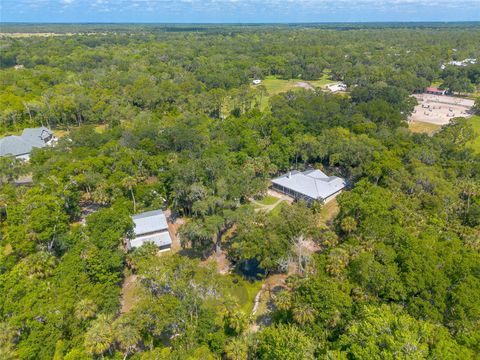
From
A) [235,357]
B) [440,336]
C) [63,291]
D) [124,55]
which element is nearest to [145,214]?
[63,291]

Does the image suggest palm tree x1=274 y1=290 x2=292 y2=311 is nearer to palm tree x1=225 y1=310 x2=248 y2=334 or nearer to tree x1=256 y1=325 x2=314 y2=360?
tree x1=256 y1=325 x2=314 y2=360

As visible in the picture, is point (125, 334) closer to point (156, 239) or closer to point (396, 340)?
point (156, 239)

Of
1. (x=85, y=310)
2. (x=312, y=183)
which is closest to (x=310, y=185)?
(x=312, y=183)

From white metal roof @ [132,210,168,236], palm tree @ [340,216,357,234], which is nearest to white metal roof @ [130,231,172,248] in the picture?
white metal roof @ [132,210,168,236]

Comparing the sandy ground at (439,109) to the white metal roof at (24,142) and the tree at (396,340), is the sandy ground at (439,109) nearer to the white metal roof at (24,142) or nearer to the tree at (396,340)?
the tree at (396,340)

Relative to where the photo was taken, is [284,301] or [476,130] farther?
[476,130]

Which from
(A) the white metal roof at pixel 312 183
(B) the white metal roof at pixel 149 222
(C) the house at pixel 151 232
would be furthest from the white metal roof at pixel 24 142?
(A) the white metal roof at pixel 312 183
